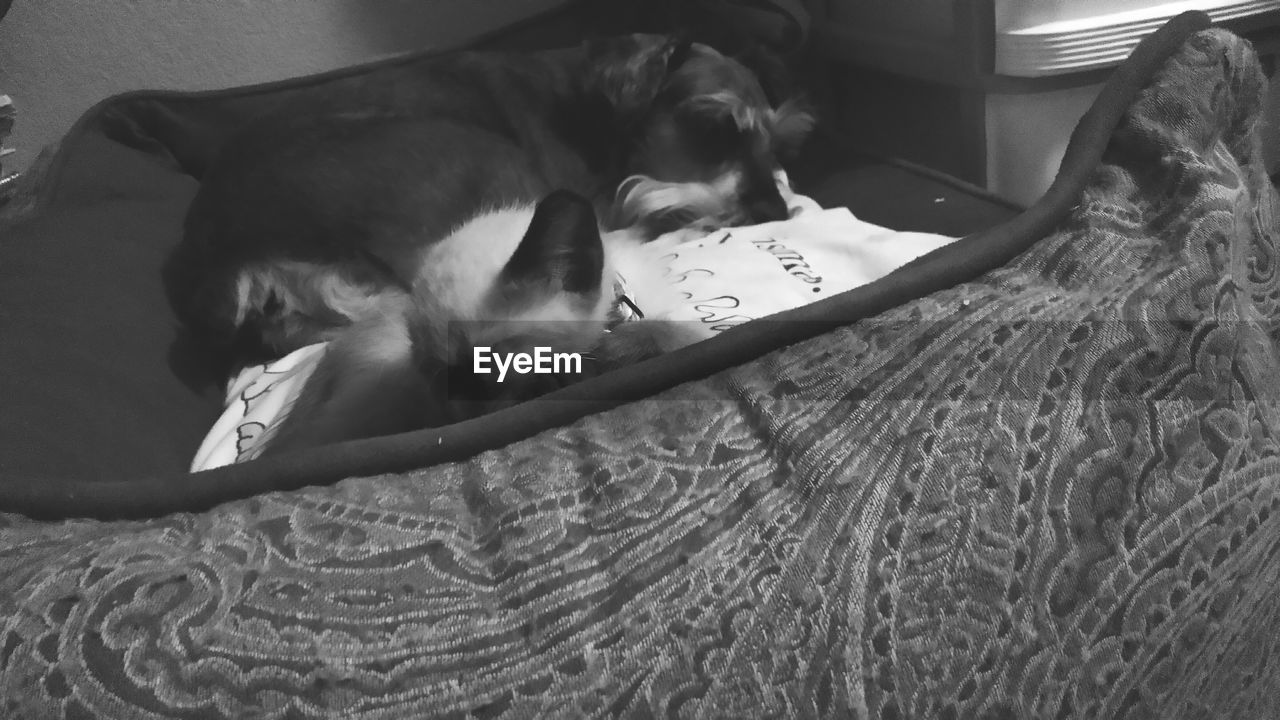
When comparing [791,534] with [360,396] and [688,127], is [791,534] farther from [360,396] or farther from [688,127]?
[688,127]

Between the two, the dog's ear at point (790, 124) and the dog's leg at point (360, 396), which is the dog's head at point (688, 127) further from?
the dog's leg at point (360, 396)

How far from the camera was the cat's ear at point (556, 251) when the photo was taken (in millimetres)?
932

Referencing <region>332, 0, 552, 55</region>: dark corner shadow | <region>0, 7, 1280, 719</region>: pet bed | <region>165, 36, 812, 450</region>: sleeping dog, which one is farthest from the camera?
<region>332, 0, 552, 55</region>: dark corner shadow

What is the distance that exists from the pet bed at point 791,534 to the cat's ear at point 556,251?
0.91ft

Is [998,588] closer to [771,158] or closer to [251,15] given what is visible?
[771,158]

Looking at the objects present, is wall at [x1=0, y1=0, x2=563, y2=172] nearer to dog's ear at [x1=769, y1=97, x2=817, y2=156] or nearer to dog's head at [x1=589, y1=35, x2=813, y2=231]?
dog's head at [x1=589, y1=35, x2=813, y2=231]

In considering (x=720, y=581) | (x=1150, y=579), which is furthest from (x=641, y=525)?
(x=1150, y=579)

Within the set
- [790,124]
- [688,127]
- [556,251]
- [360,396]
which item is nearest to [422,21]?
[688,127]

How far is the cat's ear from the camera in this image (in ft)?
3.06

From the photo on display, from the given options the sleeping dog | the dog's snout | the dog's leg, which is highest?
the sleeping dog

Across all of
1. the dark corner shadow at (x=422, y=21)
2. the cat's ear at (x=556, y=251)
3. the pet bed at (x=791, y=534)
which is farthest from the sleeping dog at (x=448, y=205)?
the dark corner shadow at (x=422, y=21)

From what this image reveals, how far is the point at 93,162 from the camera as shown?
1.31 metres

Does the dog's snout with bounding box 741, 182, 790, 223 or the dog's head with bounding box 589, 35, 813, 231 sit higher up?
the dog's head with bounding box 589, 35, 813, 231

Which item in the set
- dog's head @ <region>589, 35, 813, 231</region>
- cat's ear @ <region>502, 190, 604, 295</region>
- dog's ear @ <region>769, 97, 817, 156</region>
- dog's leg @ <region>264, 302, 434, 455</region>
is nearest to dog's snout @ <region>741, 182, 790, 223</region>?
dog's head @ <region>589, 35, 813, 231</region>
